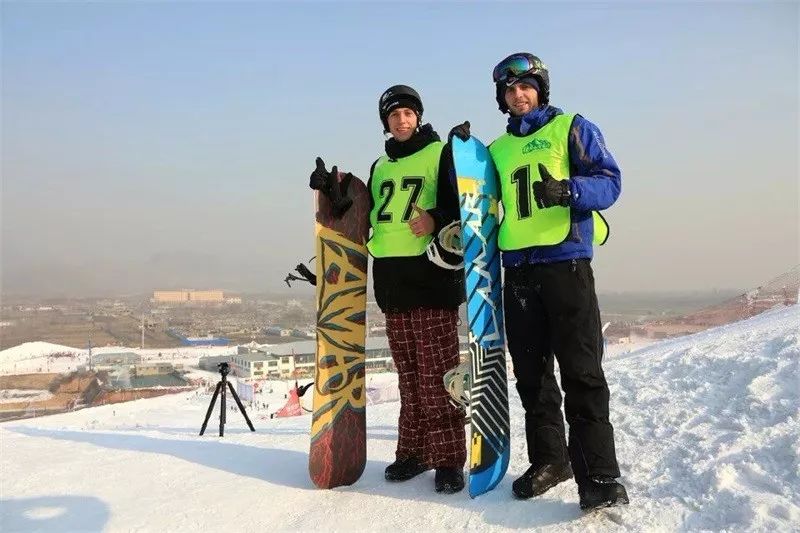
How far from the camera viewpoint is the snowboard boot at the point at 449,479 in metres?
2.75

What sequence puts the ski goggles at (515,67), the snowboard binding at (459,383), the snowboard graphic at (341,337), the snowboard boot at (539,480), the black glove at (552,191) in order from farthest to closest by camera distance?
the snowboard graphic at (341,337)
the snowboard binding at (459,383)
the ski goggles at (515,67)
the snowboard boot at (539,480)
the black glove at (552,191)

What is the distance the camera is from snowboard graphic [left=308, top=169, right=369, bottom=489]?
3.11 m

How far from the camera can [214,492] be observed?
3.07 m

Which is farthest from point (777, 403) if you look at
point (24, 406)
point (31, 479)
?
point (24, 406)

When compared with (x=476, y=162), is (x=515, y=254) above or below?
below

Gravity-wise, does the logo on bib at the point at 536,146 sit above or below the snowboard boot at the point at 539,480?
above

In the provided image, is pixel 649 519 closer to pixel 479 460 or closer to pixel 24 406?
pixel 479 460

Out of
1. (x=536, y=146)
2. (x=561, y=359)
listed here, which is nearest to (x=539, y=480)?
(x=561, y=359)

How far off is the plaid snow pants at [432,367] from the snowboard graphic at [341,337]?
308mm

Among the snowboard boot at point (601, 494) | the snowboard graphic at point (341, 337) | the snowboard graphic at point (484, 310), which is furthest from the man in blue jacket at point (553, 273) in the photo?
the snowboard graphic at point (341, 337)

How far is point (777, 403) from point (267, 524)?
282 cm

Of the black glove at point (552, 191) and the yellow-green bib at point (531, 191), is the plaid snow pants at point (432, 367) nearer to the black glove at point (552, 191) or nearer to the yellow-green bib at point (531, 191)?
the yellow-green bib at point (531, 191)

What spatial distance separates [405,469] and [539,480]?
0.86 meters

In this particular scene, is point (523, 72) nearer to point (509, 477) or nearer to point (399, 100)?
point (399, 100)
